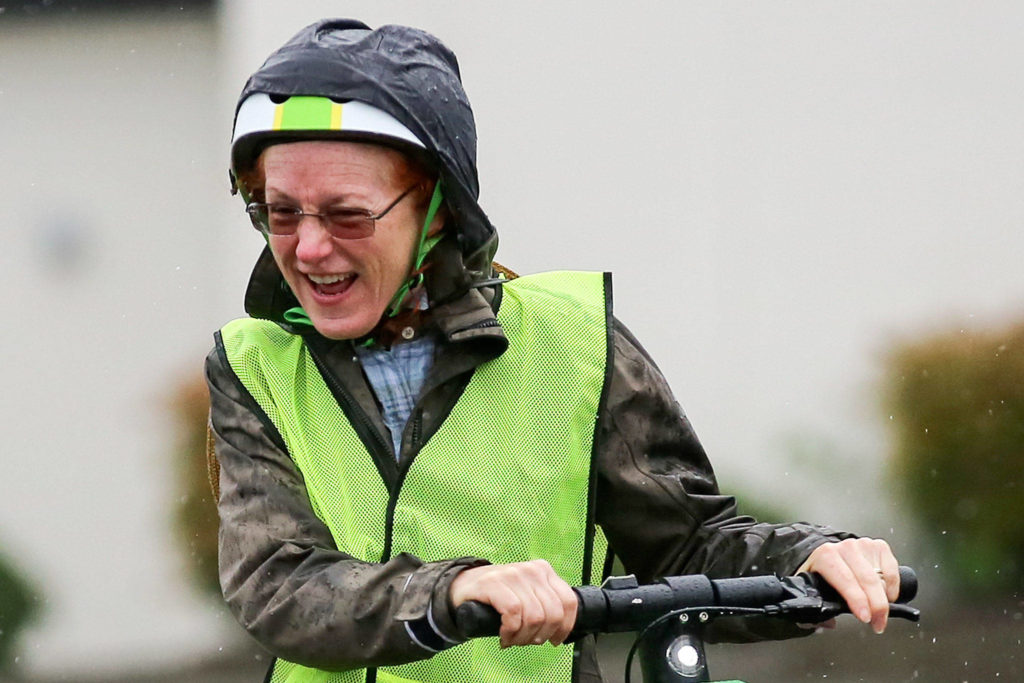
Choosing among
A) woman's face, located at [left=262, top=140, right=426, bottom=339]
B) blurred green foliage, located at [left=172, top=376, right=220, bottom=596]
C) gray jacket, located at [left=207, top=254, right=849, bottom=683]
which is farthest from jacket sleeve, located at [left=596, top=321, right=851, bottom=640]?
blurred green foliage, located at [left=172, top=376, right=220, bottom=596]

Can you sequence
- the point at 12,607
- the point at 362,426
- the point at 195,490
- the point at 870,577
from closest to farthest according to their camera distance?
the point at 870,577, the point at 362,426, the point at 195,490, the point at 12,607

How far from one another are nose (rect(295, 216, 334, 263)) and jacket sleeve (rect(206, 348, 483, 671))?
0.30m

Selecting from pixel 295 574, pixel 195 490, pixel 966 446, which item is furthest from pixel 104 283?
pixel 295 574

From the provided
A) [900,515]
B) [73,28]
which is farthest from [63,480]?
[900,515]

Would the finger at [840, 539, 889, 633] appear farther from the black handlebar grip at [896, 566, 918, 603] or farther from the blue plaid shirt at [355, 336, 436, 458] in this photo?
the blue plaid shirt at [355, 336, 436, 458]

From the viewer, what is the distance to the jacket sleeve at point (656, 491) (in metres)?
3.14

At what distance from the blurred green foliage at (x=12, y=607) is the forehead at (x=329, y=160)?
5270 mm

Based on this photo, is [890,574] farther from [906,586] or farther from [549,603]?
[549,603]

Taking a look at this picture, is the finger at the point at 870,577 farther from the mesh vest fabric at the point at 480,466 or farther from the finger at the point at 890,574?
the mesh vest fabric at the point at 480,466

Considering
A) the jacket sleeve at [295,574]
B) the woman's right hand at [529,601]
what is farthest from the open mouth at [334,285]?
the woman's right hand at [529,601]

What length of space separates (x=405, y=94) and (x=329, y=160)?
0.56 ft

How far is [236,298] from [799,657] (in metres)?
3.07

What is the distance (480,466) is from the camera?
3.04m

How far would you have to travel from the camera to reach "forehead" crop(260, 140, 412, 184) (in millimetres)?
2963
